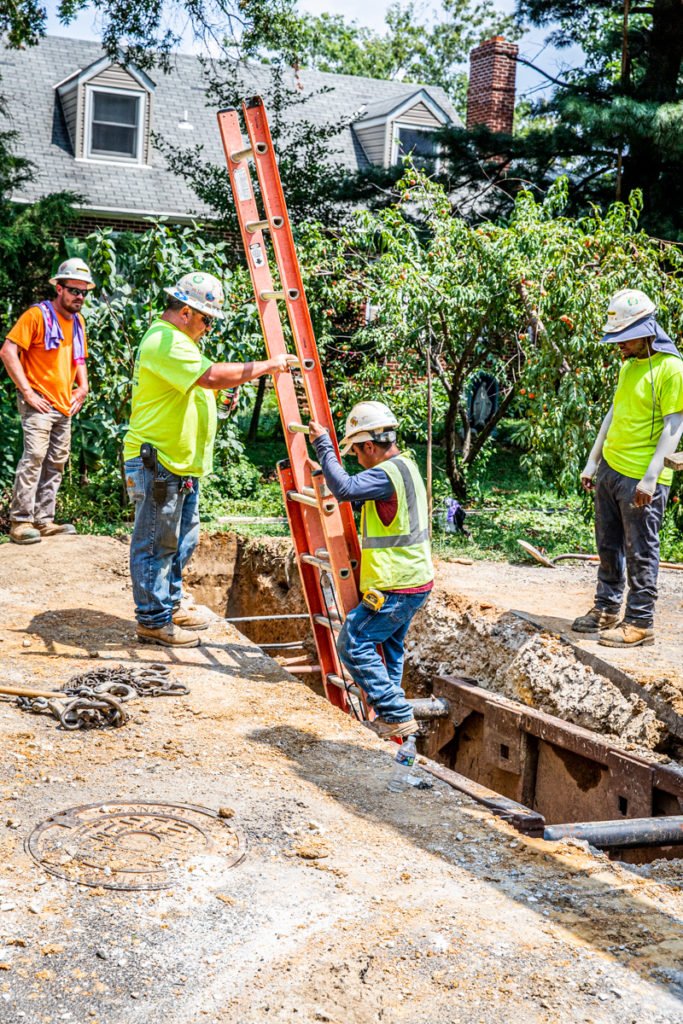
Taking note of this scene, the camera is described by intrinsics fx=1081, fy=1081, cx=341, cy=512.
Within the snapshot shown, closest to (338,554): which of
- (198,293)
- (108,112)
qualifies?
(198,293)

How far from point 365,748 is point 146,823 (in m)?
1.46

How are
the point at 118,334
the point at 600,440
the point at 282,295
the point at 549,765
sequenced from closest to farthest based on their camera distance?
the point at 282,295 < the point at 549,765 < the point at 600,440 < the point at 118,334

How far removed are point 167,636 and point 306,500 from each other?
1.33 metres

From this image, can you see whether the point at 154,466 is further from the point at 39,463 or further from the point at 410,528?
the point at 39,463

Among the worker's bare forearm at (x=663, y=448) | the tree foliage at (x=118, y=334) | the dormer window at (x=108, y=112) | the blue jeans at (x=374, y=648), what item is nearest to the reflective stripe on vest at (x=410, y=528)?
the blue jeans at (x=374, y=648)

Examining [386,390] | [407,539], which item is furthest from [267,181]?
[386,390]

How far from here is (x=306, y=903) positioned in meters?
3.92

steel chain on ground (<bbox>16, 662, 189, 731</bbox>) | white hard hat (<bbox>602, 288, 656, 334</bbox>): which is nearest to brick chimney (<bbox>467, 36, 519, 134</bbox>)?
white hard hat (<bbox>602, 288, 656, 334</bbox>)

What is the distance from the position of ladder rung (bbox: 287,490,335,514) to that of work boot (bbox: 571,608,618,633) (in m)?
2.25

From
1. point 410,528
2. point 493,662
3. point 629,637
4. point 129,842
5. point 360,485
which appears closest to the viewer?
point 129,842

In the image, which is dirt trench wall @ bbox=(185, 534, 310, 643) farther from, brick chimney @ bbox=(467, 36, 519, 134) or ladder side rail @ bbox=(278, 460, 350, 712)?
brick chimney @ bbox=(467, 36, 519, 134)

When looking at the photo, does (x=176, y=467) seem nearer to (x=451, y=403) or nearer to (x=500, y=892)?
(x=500, y=892)

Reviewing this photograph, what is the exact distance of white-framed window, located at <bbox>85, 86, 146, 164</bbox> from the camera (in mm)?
21203

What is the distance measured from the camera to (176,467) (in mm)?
6719
